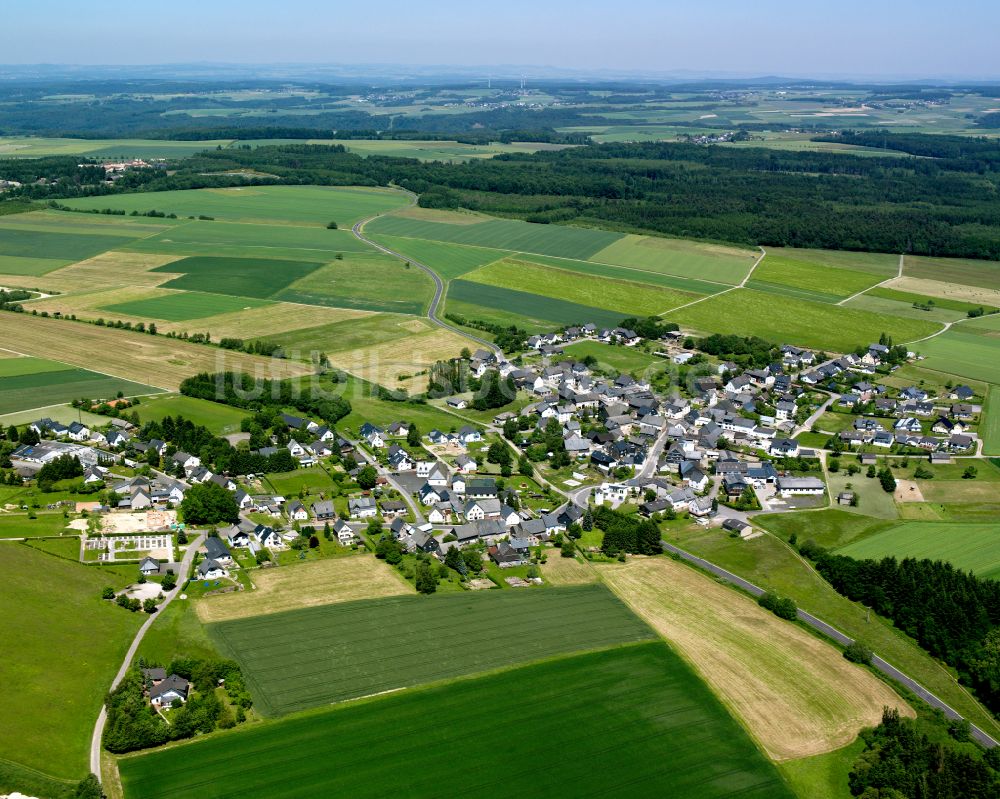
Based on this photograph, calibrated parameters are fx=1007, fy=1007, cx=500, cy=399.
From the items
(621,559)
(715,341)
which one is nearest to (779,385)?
(715,341)

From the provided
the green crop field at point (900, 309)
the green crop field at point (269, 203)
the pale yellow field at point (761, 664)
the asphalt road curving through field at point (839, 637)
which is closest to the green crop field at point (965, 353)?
the green crop field at point (900, 309)

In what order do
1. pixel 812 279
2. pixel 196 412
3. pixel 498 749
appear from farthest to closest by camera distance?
pixel 812 279, pixel 196 412, pixel 498 749

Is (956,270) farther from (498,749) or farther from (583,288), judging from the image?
(498,749)

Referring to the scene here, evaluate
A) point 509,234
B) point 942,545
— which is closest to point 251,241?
point 509,234

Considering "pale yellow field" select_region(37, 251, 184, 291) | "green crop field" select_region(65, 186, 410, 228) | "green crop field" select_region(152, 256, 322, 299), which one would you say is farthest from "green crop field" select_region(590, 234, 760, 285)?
"pale yellow field" select_region(37, 251, 184, 291)

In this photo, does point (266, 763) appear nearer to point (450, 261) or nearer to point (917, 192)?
point (450, 261)
